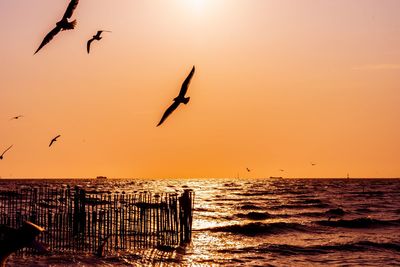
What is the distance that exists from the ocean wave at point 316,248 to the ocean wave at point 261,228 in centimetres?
720

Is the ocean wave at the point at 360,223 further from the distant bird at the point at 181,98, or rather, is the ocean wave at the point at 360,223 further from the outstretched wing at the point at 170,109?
the outstretched wing at the point at 170,109

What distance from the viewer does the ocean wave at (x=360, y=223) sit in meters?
39.6

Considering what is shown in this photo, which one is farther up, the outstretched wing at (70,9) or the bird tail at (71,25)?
the outstretched wing at (70,9)

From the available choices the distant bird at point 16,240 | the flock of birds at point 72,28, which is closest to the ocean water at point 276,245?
the flock of birds at point 72,28

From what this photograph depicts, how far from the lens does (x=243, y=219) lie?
44531 millimetres

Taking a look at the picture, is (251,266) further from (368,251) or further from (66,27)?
(66,27)

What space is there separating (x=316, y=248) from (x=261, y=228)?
1108cm

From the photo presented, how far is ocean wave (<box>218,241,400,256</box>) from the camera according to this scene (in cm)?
2612

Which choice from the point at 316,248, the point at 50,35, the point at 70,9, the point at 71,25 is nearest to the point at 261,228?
the point at 316,248

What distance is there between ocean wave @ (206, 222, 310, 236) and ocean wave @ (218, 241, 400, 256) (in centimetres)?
720

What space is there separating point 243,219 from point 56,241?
23931 millimetres

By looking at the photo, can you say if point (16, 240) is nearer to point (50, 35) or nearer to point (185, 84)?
point (185, 84)

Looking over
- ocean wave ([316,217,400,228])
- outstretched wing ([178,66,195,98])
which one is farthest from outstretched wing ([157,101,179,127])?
ocean wave ([316,217,400,228])

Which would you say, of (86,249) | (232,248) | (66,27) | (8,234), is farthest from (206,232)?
(8,234)
